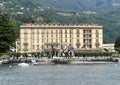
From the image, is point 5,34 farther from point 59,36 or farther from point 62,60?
point 59,36

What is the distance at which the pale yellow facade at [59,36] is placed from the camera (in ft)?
539

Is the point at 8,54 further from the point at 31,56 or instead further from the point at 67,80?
the point at 67,80

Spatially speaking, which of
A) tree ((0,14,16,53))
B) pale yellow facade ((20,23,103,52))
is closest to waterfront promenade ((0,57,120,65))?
tree ((0,14,16,53))

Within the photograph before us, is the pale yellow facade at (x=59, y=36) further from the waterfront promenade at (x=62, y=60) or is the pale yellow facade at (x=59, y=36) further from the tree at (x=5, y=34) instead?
the waterfront promenade at (x=62, y=60)

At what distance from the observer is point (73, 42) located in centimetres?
16525

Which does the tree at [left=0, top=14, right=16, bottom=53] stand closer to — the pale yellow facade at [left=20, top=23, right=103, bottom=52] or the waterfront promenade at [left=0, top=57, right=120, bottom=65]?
the waterfront promenade at [left=0, top=57, right=120, bottom=65]

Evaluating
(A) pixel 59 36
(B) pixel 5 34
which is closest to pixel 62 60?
(B) pixel 5 34

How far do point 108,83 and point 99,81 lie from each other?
3183 millimetres

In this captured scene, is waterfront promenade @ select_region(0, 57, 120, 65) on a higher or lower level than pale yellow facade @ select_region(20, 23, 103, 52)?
lower

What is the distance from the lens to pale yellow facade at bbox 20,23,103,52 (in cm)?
16425

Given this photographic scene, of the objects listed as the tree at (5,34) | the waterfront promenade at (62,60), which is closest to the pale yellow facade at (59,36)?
the tree at (5,34)

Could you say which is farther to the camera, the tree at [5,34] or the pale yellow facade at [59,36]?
the pale yellow facade at [59,36]

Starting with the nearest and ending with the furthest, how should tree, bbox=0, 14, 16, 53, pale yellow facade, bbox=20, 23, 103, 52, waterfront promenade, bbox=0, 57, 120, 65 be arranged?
waterfront promenade, bbox=0, 57, 120, 65, tree, bbox=0, 14, 16, 53, pale yellow facade, bbox=20, 23, 103, 52

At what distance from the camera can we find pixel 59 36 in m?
164
